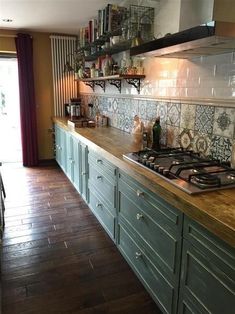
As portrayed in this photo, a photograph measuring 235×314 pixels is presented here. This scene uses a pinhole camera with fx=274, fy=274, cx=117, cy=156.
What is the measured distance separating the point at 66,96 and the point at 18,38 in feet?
3.93

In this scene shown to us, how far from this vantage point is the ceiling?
2.98 m

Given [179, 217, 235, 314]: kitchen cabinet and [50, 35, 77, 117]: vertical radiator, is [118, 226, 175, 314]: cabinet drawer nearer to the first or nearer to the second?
[179, 217, 235, 314]: kitchen cabinet

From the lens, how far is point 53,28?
4285 mm

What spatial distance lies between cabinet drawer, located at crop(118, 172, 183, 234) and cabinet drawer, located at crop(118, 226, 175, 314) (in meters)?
0.32

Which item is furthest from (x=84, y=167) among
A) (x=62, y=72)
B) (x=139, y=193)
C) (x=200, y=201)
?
(x=62, y=72)

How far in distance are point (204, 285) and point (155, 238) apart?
45cm

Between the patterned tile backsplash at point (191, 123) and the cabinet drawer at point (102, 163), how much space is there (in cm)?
57

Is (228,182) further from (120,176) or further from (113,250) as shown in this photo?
(113,250)

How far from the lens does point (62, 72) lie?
4.87 m

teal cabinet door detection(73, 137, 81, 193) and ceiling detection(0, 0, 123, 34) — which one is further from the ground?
ceiling detection(0, 0, 123, 34)

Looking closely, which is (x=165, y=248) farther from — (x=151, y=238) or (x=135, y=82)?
(x=135, y=82)

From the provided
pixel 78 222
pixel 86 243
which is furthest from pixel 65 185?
pixel 86 243

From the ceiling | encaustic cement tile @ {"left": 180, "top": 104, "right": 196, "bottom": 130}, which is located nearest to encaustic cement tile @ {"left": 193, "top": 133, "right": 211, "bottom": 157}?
encaustic cement tile @ {"left": 180, "top": 104, "right": 196, "bottom": 130}

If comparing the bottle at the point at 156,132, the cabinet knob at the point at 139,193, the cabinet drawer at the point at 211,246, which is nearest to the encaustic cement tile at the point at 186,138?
the bottle at the point at 156,132
